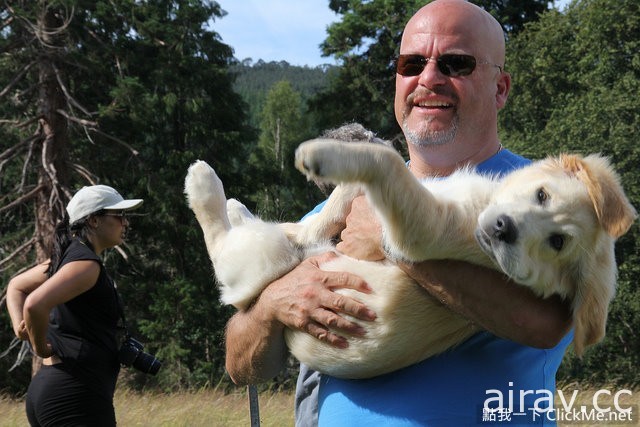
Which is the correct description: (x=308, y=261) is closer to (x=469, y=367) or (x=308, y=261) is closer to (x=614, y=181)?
(x=469, y=367)

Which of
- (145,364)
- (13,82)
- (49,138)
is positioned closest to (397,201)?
(145,364)

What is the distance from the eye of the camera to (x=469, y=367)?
261cm

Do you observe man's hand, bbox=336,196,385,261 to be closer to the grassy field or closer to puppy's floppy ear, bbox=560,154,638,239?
puppy's floppy ear, bbox=560,154,638,239

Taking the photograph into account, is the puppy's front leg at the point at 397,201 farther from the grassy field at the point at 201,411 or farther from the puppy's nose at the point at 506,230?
the grassy field at the point at 201,411

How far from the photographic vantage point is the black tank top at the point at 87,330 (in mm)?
4898

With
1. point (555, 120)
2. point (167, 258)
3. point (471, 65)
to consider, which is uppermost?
point (555, 120)

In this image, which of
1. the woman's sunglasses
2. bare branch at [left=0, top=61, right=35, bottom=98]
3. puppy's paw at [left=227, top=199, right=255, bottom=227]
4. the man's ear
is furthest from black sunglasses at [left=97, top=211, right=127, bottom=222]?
bare branch at [left=0, top=61, right=35, bottom=98]

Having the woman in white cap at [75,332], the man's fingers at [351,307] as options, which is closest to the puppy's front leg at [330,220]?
the man's fingers at [351,307]

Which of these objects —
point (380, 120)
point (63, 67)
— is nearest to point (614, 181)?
point (63, 67)

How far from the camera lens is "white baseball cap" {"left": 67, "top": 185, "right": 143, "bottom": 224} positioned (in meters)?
5.23

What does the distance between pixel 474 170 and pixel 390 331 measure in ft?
2.37

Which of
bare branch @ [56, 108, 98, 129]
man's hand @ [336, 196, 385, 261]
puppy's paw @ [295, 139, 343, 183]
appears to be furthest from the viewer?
bare branch @ [56, 108, 98, 129]

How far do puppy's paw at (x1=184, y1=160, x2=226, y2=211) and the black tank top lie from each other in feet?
6.29

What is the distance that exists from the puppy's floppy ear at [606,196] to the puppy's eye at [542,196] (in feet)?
0.44
